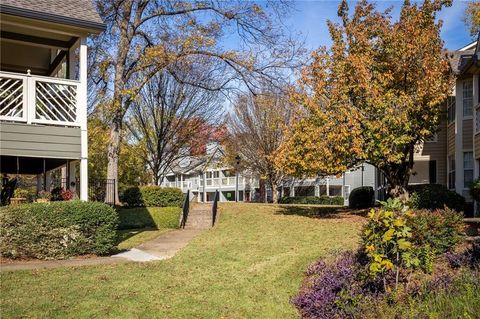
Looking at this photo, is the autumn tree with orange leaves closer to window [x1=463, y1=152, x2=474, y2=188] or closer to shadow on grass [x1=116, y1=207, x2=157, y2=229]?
window [x1=463, y1=152, x2=474, y2=188]

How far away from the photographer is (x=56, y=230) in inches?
428

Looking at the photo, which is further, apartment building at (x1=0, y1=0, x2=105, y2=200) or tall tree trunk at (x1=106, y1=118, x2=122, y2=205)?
tall tree trunk at (x1=106, y1=118, x2=122, y2=205)

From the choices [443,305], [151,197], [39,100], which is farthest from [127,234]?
[443,305]

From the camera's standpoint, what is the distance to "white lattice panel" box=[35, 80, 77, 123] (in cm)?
1191

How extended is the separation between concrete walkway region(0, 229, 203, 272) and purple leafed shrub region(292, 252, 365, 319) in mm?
4513

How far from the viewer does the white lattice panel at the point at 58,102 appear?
1191cm

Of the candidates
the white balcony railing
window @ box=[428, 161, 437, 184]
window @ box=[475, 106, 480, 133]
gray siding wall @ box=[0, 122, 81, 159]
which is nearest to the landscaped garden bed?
gray siding wall @ box=[0, 122, 81, 159]

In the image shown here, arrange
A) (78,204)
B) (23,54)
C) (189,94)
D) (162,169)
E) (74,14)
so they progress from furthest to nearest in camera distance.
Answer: (162,169) → (189,94) → (23,54) → (74,14) → (78,204)

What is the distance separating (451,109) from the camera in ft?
72.8

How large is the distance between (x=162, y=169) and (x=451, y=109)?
19.1 m

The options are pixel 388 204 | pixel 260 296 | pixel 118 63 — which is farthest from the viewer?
pixel 118 63

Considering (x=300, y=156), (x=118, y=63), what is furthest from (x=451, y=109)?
(x=118, y=63)

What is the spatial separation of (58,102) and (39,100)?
45 centimetres

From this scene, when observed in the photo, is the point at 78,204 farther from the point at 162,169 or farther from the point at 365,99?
the point at 162,169
